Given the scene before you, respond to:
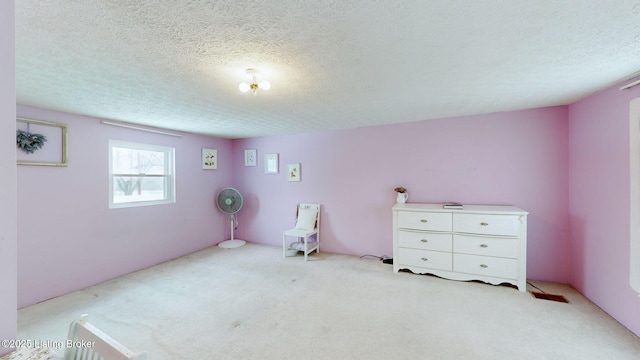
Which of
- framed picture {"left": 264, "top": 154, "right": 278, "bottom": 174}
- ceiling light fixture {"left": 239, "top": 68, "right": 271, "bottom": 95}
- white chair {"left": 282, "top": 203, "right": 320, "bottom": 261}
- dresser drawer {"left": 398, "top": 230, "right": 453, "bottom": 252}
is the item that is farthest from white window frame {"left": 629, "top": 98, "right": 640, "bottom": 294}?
framed picture {"left": 264, "top": 154, "right": 278, "bottom": 174}

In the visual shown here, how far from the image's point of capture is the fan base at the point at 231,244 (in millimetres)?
4598

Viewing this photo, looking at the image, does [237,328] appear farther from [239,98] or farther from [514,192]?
[514,192]

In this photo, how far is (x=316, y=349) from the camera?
1.85 metres

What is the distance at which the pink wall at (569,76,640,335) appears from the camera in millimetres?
2066

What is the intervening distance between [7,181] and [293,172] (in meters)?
3.80

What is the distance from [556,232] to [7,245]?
450cm

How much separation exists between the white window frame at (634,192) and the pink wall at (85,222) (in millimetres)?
5441

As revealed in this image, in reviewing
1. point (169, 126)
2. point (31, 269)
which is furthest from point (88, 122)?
point (31, 269)

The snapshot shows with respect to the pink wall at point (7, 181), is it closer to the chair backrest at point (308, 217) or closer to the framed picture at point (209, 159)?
the chair backrest at point (308, 217)

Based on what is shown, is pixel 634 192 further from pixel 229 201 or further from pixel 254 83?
pixel 229 201

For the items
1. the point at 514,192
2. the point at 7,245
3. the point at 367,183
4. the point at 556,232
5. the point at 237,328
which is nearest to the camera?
the point at 7,245

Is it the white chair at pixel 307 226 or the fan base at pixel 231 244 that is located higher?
the white chair at pixel 307 226

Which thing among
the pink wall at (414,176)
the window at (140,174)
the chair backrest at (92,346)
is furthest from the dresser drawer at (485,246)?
the window at (140,174)

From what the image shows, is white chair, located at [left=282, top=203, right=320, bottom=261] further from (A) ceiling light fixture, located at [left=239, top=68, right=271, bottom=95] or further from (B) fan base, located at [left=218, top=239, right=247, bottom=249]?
(A) ceiling light fixture, located at [left=239, top=68, right=271, bottom=95]
